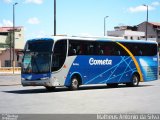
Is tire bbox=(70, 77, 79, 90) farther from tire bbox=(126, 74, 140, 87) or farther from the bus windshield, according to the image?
tire bbox=(126, 74, 140, 87)

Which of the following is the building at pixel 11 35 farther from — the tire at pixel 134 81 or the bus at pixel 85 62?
the tire at pixel 134 81

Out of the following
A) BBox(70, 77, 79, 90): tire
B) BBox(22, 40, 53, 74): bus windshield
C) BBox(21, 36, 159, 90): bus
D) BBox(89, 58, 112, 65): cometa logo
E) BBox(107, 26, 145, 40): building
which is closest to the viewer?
BBox(22, 40, 53, 74): bus windshield

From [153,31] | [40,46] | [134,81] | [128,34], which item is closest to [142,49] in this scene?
[134,81]

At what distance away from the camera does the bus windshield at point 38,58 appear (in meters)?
23.0

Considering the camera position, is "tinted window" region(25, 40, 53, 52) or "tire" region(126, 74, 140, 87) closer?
"tinted window" region(25, 40, 53, 52)

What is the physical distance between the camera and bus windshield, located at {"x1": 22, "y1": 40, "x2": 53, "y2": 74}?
23.0 meters

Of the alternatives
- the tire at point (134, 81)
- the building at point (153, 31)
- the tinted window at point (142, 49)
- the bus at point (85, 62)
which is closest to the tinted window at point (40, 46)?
the bus at point (85, 62)

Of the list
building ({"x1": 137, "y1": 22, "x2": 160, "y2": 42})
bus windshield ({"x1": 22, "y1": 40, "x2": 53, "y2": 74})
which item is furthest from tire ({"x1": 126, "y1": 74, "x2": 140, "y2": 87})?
building ({"x1": 137, "y1": 22, "x2": 160, "y2": 42})

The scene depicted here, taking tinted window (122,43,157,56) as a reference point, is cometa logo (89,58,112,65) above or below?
below

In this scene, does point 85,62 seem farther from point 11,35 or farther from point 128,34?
point 128,34

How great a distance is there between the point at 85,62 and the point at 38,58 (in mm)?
3349

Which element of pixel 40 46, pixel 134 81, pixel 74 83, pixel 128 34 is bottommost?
pixel 134 81

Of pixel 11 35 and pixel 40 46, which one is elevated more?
pixel 11 35

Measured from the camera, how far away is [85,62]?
25438 millimetres
